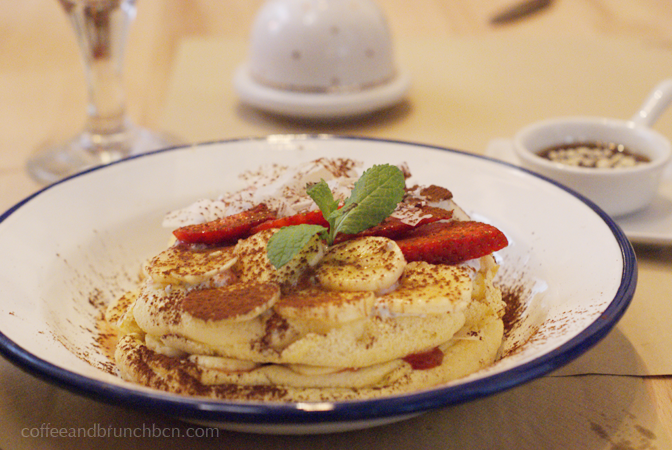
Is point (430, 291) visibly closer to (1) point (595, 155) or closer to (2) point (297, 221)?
(2) point (297, 221)

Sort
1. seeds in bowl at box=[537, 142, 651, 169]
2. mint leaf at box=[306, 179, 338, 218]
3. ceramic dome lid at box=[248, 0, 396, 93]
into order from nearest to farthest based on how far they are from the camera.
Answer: mint leaf at box=[306, 179, 338, 218] → seeds in bowl at box=[537, 142, 651, 169] → ceramic dome lid at box=[248, 0, 396, 93]

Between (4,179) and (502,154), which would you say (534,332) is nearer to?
(502,154)

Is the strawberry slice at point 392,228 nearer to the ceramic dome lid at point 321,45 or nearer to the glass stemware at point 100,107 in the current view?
the glass stemware at point 100,107

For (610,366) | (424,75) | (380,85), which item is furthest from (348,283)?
(424,75)

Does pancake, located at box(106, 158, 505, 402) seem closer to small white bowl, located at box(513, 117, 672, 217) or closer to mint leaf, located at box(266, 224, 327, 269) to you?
mint leaf, located at box(266, 224, 327, 269)

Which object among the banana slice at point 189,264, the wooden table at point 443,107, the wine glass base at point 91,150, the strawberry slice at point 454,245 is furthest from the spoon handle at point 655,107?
the wine glass base at point 91,150

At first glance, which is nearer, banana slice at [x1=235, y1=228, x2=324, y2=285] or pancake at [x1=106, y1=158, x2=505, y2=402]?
pancake at [x1=106, y1=158, x2=505, y2=402]

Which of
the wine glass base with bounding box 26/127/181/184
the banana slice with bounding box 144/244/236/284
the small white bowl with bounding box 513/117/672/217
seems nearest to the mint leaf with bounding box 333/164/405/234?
the banana slice with bounding box 144/244/236/284
